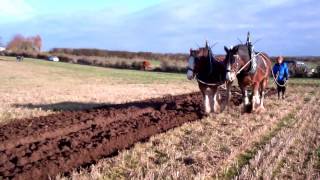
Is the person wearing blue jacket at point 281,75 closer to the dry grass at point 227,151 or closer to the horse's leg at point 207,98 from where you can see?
the dry grass at point 227,151

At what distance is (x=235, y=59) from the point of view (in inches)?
528

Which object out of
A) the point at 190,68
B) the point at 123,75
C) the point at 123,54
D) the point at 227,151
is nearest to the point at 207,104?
the point at 190,68

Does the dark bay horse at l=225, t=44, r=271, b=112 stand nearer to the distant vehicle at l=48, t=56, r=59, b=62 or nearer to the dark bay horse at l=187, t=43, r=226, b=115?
the dark bay horse at l=187, t=43, r=226, b=115

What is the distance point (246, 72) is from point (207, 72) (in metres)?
1.14

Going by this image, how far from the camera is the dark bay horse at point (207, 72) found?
14.2m

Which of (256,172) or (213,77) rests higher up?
(213,77)

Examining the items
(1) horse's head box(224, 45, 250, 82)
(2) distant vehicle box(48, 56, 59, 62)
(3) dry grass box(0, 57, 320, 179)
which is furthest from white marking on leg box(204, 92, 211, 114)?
(2) distant vehicle box(48, 56, 59, 62)

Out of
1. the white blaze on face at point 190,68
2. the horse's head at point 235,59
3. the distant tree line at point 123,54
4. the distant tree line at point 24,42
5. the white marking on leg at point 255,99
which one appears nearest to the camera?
the horse's head at point 235,59

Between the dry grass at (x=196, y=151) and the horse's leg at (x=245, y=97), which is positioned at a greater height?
the horse's leg at (x=245, y=97)

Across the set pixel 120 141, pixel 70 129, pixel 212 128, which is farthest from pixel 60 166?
pixel 212 128

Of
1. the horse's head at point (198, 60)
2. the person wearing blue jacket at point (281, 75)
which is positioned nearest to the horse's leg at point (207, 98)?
the horse's head at point (198, 60)

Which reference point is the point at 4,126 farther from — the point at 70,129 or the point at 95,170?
the point at 95,170

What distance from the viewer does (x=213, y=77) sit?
1452 centimetres

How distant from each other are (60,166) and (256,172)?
316 cm
